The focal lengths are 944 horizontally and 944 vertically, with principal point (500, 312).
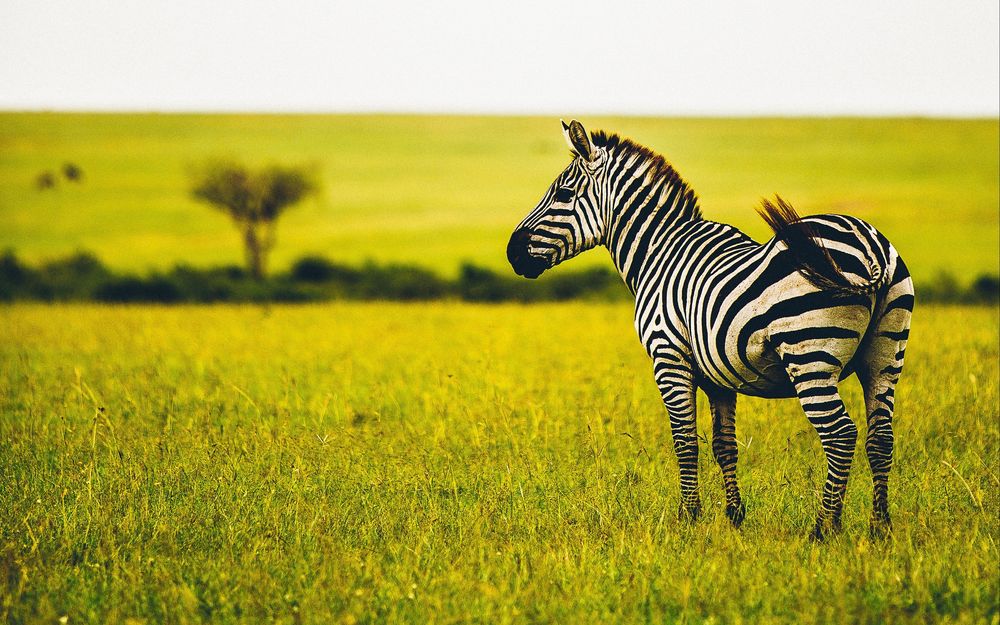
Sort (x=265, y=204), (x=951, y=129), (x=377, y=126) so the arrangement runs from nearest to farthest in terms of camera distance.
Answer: (x=265, y=204) → (x=951, y=129) → (x=377, y=126)

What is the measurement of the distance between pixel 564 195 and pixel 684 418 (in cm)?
185

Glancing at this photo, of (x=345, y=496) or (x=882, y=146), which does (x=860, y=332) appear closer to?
(x=345, y=496)

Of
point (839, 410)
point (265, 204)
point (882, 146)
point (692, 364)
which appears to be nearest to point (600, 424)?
point (692, 364)

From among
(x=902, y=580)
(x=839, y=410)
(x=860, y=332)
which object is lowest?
(x=902, y=580)

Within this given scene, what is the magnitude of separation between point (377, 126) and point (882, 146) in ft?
128

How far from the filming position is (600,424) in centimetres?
891

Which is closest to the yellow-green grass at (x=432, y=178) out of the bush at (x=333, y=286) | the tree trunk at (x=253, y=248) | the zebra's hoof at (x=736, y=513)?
the tree trunk at (x=253, y=248)

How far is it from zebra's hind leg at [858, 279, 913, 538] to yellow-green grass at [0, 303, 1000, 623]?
34 cm

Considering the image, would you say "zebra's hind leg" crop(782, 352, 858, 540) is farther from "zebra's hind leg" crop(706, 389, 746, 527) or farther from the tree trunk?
the tree trunk

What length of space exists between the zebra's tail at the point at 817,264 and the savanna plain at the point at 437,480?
1552mm

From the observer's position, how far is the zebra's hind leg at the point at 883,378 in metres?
5.84

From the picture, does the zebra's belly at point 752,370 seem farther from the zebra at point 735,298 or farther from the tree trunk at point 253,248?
the tree trunk at point 253,248

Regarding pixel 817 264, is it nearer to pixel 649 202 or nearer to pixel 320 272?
pixel 649 202

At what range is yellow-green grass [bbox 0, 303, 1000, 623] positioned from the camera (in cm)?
512
